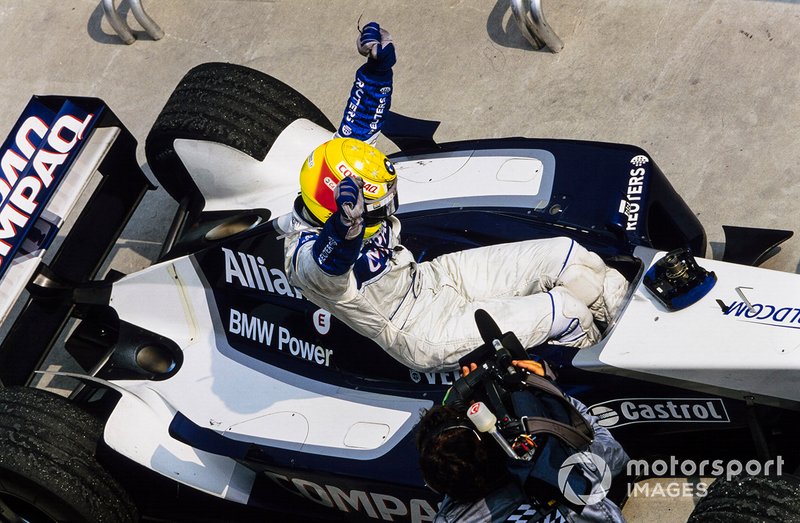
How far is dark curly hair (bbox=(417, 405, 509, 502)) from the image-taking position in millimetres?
2869

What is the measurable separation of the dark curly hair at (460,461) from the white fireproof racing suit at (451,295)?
1.14 m

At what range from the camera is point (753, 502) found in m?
3.44

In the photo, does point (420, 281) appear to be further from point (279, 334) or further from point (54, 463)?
point (54, 463)

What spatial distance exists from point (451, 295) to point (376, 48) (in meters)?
1.07

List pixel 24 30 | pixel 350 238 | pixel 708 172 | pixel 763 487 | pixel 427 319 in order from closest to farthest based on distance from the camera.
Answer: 1. pixel 763 487
2. pixel 350 238
3. pixel 427 319
4. pixel 708 172
5. pixel 24 30

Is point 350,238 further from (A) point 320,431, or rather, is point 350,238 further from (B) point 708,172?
(B) point 708,172

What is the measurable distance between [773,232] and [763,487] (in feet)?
5.57

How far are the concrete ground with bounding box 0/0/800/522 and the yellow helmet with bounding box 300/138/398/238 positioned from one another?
79.7 inches

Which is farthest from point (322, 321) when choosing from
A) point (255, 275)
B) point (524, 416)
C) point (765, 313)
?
point (765, 313)

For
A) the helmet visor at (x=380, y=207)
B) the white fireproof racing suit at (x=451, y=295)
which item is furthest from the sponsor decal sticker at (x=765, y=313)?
the helmet visor at (x=380, y=207)

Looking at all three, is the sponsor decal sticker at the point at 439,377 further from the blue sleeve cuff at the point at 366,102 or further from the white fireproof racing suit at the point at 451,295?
the blue sleeve cuff at the point at 366,102

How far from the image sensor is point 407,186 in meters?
5.03

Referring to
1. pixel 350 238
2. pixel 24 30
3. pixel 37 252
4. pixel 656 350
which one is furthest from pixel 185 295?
pixel 24 30

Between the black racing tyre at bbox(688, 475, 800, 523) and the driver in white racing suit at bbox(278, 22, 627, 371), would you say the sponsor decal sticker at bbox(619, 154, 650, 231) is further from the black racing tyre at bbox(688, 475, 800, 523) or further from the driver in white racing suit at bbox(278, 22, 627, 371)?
the black racing tyre at bbox(688, 475, 800, 523)
